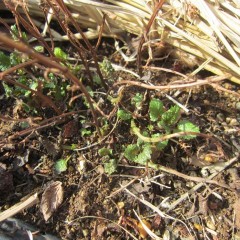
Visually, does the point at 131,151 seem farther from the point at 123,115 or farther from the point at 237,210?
the point at 237,210

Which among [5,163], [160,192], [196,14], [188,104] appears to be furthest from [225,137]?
[5,163]

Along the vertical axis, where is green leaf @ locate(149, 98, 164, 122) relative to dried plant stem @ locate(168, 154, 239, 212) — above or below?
above

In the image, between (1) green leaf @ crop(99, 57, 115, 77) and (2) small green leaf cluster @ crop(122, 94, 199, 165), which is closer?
(2) small green leaf cluster @ crop(122, 94, 199, 165)

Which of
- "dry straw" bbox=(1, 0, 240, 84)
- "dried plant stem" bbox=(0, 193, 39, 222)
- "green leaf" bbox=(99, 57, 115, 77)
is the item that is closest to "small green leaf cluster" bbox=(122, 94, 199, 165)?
"green leaf" bbox=(99, 57, 115, 77)

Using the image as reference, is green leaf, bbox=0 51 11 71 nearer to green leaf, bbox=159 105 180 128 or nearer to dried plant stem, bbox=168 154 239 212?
green leaf, bbox=159 105 180 128

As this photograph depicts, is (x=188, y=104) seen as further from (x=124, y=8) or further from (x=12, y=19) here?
(x=12, y=19)

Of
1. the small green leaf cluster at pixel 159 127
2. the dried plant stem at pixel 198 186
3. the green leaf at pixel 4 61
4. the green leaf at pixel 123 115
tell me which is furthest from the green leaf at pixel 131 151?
the green leaf at pixel 4 61
